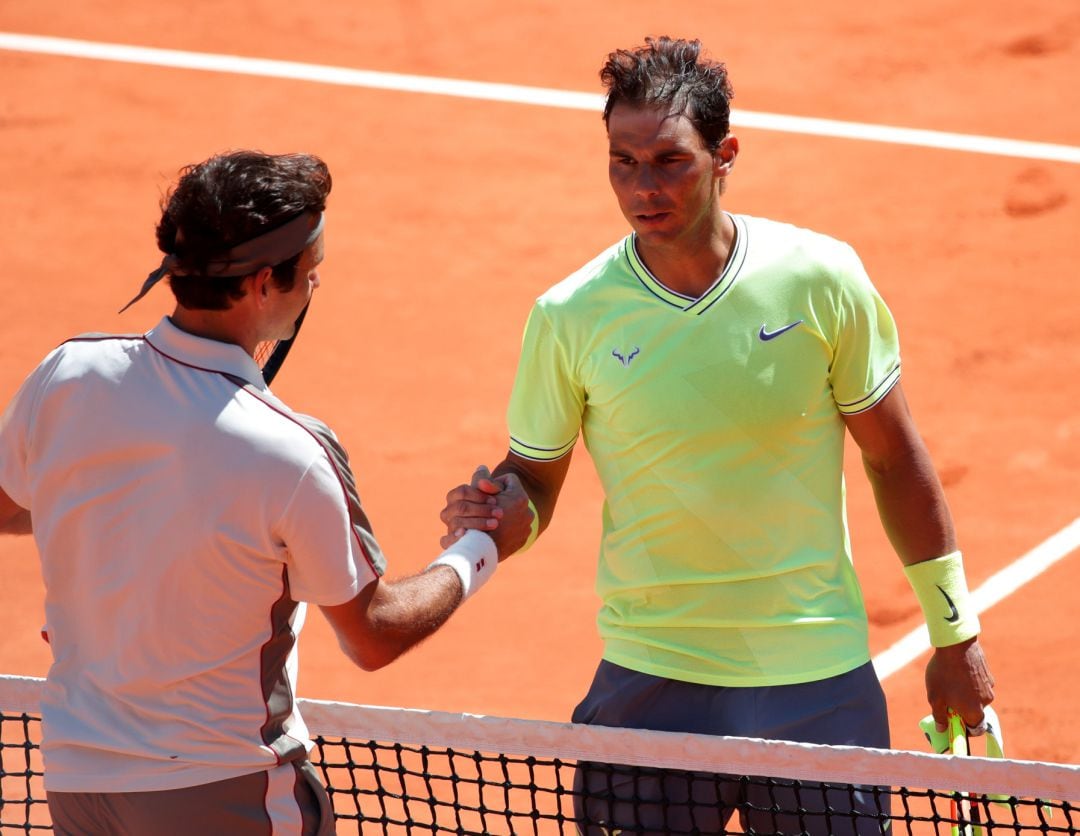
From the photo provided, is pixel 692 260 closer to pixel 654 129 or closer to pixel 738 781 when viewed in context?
pixel 654 129

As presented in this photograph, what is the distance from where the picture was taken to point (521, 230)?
9.72m

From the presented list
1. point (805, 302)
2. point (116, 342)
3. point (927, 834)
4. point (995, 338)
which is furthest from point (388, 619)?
point (995, 338)

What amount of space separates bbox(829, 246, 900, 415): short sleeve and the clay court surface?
2.70 metres

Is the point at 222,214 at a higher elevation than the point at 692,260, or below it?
higher

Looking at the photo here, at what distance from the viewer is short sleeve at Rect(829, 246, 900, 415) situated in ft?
12.0

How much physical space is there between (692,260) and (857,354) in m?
0.44

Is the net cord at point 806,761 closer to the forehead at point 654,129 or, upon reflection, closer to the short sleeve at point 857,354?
the short sleeve at point 857,354

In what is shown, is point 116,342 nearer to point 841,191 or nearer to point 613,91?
point 613,91

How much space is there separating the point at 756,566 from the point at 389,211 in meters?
6.64

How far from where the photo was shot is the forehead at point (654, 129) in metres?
3.69

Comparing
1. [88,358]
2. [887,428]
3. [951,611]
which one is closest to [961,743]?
[951,611]

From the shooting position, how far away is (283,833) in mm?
2986

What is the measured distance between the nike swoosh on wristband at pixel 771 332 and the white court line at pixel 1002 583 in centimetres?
292

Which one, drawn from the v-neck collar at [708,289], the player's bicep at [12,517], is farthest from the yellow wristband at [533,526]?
the player's bicep at [12,517]
